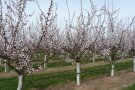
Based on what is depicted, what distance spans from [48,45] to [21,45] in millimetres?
5910

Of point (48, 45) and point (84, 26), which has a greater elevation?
point (84, 26)

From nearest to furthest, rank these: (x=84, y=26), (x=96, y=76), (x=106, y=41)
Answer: (x=84, y=26) < (x=96, y=76) < (x=106, y=41)

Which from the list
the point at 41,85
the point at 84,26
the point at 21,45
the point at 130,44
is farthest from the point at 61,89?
the point at 130,44

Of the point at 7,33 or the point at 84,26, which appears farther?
the point at 84,26

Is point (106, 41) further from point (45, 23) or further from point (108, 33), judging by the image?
point (45, 23)

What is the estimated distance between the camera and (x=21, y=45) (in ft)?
45.9

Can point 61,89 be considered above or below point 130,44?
below

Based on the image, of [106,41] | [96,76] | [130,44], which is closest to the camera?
[96,76]

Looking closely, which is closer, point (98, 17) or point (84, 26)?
point (84, 26)

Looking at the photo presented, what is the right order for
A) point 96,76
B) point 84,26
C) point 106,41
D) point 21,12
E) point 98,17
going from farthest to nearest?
1. point 106,41
2. point 96,76
3. point 98,17
4. point 84,26
5. point 21,12

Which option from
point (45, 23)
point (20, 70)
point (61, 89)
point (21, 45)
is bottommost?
point (61, 89)

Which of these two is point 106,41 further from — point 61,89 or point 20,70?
point 20,70

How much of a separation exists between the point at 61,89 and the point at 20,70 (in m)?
6.15

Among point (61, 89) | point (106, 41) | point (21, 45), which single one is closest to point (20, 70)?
point (21, 45)
